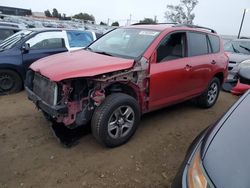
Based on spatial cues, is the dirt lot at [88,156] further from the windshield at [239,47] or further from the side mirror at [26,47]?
the windshield at [239,47]

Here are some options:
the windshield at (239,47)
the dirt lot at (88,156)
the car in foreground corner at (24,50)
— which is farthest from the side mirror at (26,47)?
the windshield at (239,47)

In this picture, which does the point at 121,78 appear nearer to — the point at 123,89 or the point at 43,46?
the point at 123,89

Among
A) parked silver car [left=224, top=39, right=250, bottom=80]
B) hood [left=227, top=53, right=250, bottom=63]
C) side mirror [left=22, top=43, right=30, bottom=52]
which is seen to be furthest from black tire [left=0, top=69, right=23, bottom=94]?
hood [left=227, top=53, right=250, bottom=63]

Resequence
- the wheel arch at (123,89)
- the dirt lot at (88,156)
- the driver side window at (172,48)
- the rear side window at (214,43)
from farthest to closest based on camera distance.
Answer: the rear side window at (214,43), the driver side window at (172,48), the wheel arch at (123,89), the dirt lot at (88,156)

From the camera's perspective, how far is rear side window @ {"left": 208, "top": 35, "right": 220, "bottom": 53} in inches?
232

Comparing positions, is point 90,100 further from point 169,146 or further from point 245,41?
point 245,41

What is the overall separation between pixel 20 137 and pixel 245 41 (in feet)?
27.7

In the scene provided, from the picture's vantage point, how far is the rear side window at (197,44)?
517cm

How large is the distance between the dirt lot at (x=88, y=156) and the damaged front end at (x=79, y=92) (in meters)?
0.52

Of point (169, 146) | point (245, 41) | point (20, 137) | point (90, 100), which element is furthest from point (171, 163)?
point (245, 41)

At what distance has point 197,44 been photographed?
540 cm

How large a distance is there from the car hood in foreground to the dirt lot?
1458 mm

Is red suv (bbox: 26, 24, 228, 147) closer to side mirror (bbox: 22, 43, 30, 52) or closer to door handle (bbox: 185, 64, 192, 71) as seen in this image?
A: door handle (bbox: 185, 64, 192, 71)

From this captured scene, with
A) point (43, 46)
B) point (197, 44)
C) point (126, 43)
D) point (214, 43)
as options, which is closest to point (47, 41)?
point (43, 46)
